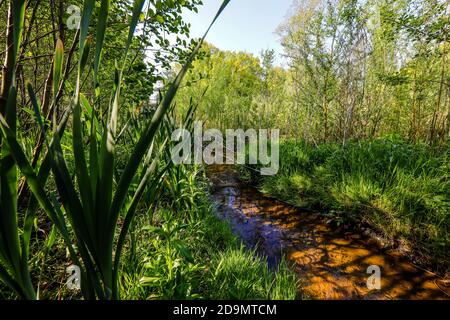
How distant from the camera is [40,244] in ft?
3.97

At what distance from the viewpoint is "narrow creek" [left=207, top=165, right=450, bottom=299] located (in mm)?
1589

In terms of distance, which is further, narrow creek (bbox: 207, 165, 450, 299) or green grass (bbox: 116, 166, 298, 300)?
narrow creek (bbox: 207, 165, 450, 299)

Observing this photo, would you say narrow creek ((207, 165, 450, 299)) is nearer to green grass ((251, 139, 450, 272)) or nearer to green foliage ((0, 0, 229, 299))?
green grass ((251, 139, 450, 272))

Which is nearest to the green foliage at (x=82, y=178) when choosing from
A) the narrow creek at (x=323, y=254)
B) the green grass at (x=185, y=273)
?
the green grass at (x=185, y=273)

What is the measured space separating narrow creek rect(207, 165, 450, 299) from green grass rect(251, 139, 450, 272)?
20cm

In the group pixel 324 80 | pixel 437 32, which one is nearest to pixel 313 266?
pixel 437 32

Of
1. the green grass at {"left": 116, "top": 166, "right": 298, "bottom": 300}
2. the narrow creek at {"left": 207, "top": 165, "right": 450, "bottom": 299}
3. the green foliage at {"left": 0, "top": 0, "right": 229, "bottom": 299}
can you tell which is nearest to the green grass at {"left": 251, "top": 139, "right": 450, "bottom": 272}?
the narrow creek at {"left": 207, "top": 165, "right": 450, "bottom": 299}

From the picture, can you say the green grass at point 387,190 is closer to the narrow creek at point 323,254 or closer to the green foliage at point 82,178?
the narrow creek at point 323,254

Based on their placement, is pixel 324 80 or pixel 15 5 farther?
pixel 324 80

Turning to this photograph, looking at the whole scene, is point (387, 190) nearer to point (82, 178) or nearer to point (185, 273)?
point (185, 273)

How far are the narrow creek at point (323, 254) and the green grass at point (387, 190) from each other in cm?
20

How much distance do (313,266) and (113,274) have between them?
1856 mm

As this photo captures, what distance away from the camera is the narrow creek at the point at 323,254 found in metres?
1.59
